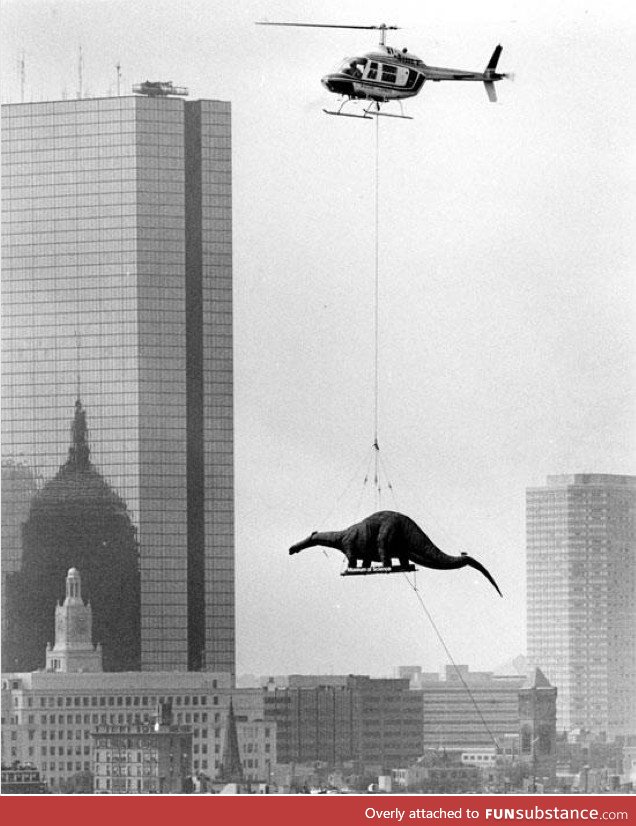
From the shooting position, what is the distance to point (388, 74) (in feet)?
76.8

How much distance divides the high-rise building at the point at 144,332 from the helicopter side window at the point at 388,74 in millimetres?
19217

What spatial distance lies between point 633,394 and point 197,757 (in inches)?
385

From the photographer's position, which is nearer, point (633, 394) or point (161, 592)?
point (633, 394)

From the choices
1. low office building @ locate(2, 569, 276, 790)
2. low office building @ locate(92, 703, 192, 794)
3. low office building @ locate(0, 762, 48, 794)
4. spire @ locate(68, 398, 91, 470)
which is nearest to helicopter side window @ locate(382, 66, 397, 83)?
low office building @ locate(0, 762, 48, 794)

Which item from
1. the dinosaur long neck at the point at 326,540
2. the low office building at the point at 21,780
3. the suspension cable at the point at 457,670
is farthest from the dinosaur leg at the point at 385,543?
the low office building at the point at 21,780

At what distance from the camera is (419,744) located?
139 ft

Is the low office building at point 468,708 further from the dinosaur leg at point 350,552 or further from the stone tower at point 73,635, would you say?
the dinosaur leg at point 350,552

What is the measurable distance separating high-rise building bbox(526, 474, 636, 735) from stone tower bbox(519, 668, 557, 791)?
26 cm

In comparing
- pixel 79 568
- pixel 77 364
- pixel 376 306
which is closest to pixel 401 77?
pixel 376 306

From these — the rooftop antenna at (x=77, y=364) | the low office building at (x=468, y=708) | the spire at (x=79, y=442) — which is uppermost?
the rooftop antenna at (x=77, y=364)

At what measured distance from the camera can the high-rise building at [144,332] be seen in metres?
43.1

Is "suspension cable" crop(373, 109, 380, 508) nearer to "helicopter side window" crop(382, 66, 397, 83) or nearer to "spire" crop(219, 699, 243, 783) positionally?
"spire" crop(219, 699, 243, 783)

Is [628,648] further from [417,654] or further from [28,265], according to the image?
[28,265]
